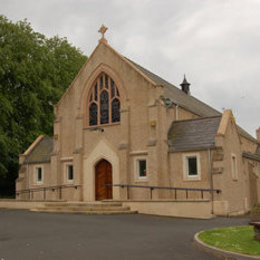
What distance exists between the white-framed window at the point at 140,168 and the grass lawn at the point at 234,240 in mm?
12072

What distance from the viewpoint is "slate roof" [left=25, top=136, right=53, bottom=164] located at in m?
30.5

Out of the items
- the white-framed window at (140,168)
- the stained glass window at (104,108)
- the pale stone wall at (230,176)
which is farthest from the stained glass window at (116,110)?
the pale stone wall at (230,176)

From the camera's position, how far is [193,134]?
2466 cm

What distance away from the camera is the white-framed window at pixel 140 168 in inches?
990

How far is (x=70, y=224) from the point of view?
15867 millimetres

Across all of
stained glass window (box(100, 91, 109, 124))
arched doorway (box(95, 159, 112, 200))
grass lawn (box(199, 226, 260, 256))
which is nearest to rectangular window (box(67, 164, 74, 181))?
arched doorway (box(95, 159, 112, 200))

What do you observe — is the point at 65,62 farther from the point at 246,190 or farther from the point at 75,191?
the point at 246,190

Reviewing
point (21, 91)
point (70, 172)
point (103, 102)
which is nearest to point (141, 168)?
point (103, 102)

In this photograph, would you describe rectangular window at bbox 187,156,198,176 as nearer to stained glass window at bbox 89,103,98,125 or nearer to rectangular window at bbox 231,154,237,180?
rectangular window at bbox 231,154,237,180

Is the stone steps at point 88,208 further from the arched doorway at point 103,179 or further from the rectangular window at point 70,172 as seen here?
the rectangular window at point 70,172

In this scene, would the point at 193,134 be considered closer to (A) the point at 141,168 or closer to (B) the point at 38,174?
(A) the point at 141,168

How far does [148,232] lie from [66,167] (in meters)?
16.1

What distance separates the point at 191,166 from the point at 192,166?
3.2 inches

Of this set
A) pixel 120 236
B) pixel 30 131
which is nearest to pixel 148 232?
pixel 120 236
